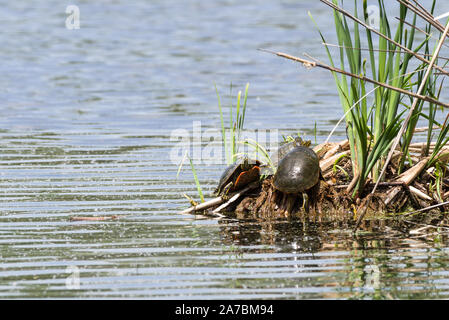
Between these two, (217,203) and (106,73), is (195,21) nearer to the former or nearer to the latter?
(106,73)

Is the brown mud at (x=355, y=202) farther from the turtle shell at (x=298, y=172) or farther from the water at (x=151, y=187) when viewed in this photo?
the water at (x=151, y=187)

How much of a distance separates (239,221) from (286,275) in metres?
1.48

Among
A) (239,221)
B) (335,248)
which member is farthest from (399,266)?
(239,221)

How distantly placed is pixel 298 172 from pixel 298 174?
1 cm

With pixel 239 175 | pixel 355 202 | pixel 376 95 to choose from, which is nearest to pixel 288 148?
pixel 239 175

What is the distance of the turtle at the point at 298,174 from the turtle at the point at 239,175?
24 cm

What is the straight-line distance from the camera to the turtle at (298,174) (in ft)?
21.3

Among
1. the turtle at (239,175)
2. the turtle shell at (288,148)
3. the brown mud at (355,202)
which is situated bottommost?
the brown mud at (355,202)

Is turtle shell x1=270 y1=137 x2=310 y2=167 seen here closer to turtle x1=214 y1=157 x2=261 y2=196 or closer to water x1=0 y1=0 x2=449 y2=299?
turtle x1=214 y1=157 x2=261 y2=196

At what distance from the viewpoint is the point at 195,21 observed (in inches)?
925

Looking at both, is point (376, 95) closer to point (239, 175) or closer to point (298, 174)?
point (298, 174)

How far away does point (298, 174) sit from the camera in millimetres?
6453

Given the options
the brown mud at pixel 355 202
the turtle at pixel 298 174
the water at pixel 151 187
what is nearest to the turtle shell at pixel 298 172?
the turtle at pixel 298 174

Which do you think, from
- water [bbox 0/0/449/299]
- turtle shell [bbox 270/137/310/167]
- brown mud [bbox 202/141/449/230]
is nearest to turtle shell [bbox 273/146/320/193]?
brown mud [bbox 202/141/449/230]
